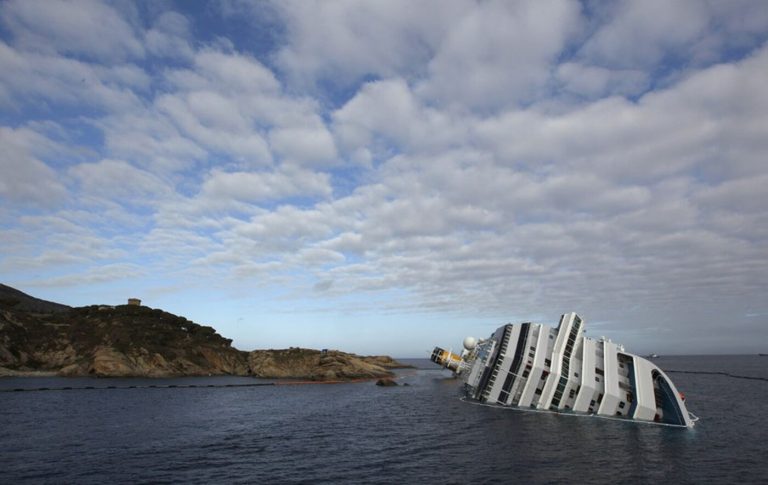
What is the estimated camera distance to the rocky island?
125 metres

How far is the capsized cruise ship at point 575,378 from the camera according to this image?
51500mm

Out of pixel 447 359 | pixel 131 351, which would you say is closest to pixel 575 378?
pixel 447 359

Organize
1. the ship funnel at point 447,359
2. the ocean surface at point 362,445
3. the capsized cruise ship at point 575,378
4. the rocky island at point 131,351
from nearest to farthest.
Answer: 1. the ocean surface at point 362,445
2. the capsized cruise ship at point 575,378
3. the rocky island at point 131,351
4. the ship funnel at point 447,359

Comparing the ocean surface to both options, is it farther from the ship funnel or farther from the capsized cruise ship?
the ship funnel

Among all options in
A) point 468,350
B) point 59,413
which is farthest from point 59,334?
point 468,350

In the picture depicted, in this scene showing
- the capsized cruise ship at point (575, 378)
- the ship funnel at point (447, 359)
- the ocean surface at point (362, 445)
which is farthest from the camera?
the ship funnel at point (447, 359)

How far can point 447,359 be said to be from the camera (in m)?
132

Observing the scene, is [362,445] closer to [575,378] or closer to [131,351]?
[575,378]

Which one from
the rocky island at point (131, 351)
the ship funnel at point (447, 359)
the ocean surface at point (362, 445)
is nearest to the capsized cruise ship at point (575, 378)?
the ocean surface at point (362, 445)

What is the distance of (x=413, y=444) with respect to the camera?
43.3 m

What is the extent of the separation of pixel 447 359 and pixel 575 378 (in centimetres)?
7708

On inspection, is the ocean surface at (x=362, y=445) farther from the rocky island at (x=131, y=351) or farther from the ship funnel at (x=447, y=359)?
the rocky island at (x=131, y=351)

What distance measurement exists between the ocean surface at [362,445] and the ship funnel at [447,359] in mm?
58298

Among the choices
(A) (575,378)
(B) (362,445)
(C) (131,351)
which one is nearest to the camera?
(B) (362,445)
